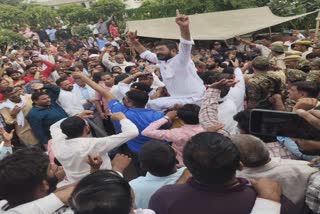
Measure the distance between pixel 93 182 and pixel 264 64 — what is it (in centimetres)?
312

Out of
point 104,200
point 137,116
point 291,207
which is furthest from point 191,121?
point 104,200

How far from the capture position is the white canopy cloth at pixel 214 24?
12.8m

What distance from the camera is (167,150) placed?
2.34 m

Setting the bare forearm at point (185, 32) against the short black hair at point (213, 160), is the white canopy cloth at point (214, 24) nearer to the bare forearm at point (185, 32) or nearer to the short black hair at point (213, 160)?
the bare forearm at point (185, 32)

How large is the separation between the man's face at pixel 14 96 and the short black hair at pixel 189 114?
2.82 meters

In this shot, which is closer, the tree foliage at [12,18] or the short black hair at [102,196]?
the short black hair at [102,196]

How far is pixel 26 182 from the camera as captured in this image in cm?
182

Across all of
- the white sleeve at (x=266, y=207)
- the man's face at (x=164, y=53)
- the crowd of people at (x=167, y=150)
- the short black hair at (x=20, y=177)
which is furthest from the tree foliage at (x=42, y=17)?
the white sleeve at (x=266, y=207)

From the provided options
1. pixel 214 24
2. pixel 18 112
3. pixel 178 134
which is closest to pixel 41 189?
pixel 178 134

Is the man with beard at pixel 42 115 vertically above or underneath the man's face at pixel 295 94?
underneath

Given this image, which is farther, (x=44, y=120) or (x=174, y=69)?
(x=44, y=120)

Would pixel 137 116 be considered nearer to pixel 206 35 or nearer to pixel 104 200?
pixel 104 200

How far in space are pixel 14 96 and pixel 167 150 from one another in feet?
11.1

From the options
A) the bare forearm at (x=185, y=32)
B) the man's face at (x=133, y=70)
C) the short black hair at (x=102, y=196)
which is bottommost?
the man's face at (x=133, y=70)
